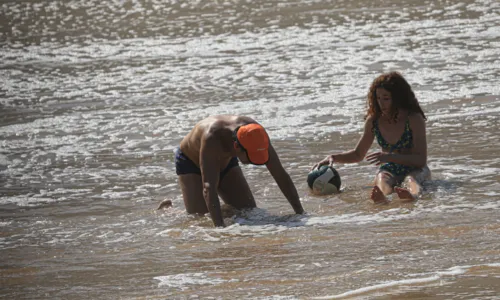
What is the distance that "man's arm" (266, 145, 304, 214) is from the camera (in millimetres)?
7043

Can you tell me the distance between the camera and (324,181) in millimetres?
7977

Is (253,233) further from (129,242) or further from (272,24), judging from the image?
(272,24)

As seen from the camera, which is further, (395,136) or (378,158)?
(395,136)

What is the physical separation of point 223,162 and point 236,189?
0.31 m

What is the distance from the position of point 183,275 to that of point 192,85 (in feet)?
26.2

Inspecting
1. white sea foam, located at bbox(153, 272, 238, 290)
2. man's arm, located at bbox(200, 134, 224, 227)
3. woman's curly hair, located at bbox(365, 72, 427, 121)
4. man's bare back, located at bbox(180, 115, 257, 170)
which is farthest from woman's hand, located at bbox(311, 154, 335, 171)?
white sea foam, located at bbox(153, 272, 238, 290)

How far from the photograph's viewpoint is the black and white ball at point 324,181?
798 cm

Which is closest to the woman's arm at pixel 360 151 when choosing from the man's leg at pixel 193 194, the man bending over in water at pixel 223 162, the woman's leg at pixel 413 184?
the woman's leg at pixel 413 184

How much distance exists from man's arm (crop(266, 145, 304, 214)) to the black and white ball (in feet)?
2.18

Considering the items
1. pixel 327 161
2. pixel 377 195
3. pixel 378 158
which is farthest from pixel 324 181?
pixel 377 195

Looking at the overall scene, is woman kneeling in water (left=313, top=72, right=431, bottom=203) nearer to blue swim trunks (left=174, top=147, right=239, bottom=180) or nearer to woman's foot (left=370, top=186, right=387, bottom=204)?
woman's foot (left=370, top=186, right=387, bottom=204)

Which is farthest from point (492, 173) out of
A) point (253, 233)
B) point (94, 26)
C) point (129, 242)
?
point (94, 26)

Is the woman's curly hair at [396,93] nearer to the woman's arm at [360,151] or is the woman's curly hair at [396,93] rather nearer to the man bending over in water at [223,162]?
the woman's arm at [360,151]

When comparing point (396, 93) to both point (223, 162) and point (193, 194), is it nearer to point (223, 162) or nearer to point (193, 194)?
point (223, 162)
